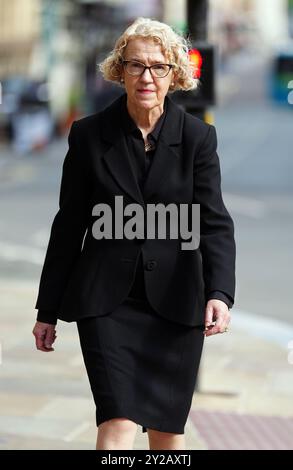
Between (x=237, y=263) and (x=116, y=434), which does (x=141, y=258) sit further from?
(x=237, y=263)

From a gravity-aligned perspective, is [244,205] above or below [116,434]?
below

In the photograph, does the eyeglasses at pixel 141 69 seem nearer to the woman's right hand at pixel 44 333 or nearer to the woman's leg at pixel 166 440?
the woman's right hand at pixel 44 333

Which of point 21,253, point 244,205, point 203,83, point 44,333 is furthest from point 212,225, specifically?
point 244,205

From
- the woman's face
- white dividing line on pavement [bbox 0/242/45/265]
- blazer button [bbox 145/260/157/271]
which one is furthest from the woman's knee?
white dividing line on pavement [bbox 0/242/45/265]

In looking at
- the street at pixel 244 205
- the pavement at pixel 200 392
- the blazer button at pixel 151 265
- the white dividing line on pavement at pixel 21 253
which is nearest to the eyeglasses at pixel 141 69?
the blazer button at pixel 151 265

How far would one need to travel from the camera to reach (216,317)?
4418mm

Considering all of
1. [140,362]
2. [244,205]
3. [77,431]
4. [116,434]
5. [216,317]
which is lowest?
[244,205]

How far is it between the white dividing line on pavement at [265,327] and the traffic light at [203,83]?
8.31 feet

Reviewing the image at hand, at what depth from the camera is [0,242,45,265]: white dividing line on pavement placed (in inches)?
615

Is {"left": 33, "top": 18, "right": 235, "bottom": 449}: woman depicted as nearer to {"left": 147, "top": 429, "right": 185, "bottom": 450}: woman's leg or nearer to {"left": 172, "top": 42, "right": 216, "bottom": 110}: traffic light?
{"left": 147, "top": 429, "right": 185, "bottom": 450}: woman's leg

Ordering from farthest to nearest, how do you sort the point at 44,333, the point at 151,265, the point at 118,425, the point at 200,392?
the point at 200,392, the point at 44,333, the point at 151,265, the point at 118,425

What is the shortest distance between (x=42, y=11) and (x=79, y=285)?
2281 inches

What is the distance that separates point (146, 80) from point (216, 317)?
32.3 inches

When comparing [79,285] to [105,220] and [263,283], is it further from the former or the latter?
[263,283]
